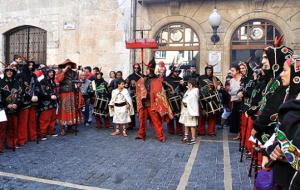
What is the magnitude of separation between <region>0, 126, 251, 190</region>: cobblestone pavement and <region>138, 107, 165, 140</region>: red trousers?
209 mm

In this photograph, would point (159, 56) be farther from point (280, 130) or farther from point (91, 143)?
point (280, 130)

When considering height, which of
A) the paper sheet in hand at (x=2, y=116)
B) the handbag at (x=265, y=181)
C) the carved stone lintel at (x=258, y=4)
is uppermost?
the carved stone lintel at (x=258, y=4)

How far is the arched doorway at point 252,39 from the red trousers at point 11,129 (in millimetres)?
8878

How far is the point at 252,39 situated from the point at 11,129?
966cm

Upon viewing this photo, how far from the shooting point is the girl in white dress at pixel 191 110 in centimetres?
779

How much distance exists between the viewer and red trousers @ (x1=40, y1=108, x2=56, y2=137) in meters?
8.24

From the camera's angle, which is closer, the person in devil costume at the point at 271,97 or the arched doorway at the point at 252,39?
the person in devil costume at the point at 271,97

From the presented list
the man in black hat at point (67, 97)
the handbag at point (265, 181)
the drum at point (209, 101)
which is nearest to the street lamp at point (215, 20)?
the drum at point (209, 101)

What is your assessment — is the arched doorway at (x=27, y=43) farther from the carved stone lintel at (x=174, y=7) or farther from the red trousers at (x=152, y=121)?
the red trousers at (x=152, y=121)

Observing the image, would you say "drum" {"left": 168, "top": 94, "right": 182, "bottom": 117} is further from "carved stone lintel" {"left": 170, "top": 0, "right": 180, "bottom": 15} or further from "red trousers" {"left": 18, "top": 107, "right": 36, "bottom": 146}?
"carved stone lintel" {"left": 170, "top": 0, "right": 180, "bottom": 15}

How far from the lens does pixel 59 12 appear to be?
15328 mm

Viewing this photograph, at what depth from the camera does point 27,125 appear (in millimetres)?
7762

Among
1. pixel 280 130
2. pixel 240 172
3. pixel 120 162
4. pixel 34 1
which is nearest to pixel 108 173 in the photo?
pixel 120 162

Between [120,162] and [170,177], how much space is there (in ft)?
4.01
